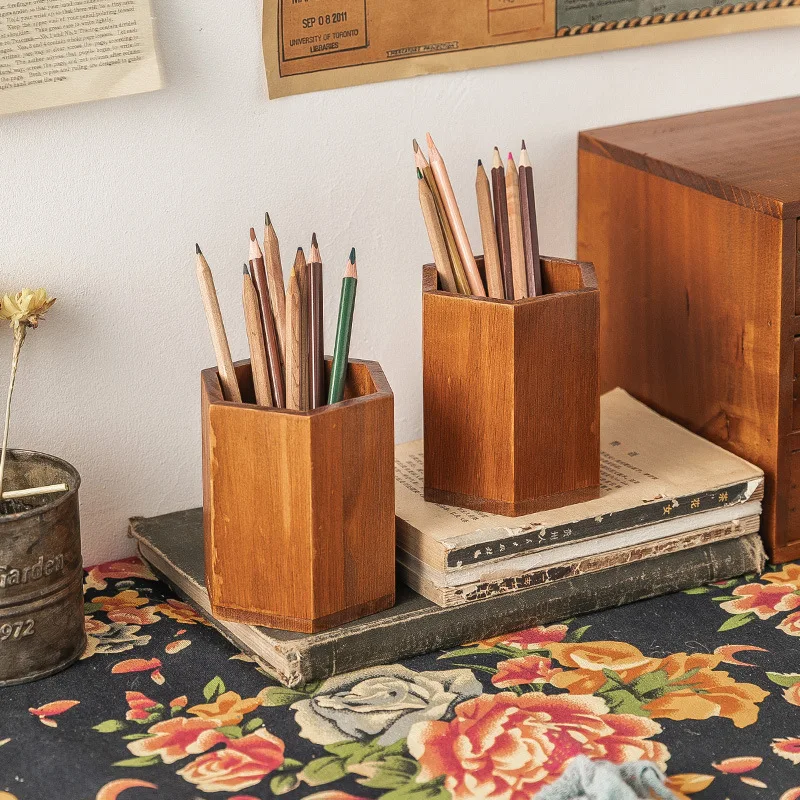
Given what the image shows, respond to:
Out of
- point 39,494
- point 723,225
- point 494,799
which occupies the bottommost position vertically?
point 494,799

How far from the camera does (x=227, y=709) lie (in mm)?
729

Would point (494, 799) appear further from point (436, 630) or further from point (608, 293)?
point (608, 293)

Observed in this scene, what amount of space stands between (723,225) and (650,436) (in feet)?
0.54

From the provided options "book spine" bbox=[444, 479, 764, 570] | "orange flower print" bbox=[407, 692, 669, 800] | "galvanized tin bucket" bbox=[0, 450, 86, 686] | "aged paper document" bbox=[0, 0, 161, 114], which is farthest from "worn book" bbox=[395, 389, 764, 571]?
"aged paper document" bbox=[0, 0, 161, 114]

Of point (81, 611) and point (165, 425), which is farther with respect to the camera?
point (165, 425)

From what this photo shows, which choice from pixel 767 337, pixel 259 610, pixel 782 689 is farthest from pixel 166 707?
pixel 767 337

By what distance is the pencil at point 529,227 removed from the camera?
0.82 metres

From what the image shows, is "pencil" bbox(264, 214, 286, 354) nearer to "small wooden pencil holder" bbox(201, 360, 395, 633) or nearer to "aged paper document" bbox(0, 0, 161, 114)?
"small wooden pencil holder" bbox(201, 360, 395, 633)

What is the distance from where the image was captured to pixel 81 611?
2.59 feet

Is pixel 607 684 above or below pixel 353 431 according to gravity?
below

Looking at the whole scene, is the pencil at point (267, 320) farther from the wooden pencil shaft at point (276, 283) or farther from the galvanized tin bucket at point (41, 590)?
the galvanized tin bucket at point (41, 590)

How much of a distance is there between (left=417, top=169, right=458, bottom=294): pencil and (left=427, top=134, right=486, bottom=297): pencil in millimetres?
11

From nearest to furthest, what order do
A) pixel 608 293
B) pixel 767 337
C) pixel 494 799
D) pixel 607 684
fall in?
pixel 494 799 < pixel 607 684 < pixel 767 337 < pixel 608 293

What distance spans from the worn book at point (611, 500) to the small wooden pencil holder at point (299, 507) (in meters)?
0.05
